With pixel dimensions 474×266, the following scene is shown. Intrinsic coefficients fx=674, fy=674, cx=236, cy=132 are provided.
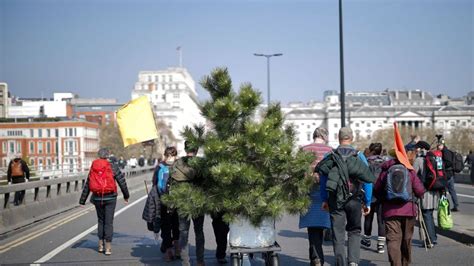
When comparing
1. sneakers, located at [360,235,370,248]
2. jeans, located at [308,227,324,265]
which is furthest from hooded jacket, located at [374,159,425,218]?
sneakers, located at [360,235,370,248]

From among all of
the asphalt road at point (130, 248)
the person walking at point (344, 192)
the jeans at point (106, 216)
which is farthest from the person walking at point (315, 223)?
the jeans at point (106, 216)

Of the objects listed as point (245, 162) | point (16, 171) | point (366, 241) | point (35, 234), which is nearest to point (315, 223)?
point (245, 162)

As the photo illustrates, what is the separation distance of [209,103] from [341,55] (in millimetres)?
16241

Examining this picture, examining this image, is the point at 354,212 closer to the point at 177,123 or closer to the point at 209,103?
the point at 209,103

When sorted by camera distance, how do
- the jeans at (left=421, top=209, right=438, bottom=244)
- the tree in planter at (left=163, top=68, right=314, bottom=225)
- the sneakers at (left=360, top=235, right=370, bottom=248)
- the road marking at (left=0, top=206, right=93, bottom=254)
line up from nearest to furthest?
the tree in planter at (left=163, top=68, right=314, bottom=225) < the jeans at (left=421, top=209, right=438, bottom=244) < the sneakers at (left=360, top=235, right=370, bottom=248) < the road marking at (left=0, top=206, right=93, bottom=254)

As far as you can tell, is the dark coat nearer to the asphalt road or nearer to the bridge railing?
Result: the asphalt road

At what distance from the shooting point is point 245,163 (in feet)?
27.0

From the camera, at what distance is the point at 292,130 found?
862 centimetres

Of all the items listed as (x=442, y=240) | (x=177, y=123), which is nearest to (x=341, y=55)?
(x=442, y=240)

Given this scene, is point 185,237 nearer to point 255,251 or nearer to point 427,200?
point 255,251

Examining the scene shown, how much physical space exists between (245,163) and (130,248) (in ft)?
17.4

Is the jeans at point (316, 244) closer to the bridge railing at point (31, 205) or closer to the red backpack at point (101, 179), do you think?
the red backpack at point (101, 179)

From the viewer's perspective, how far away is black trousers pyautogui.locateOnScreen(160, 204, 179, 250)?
37.2ft

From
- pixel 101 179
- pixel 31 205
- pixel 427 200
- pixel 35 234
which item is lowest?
pixel 35 234
